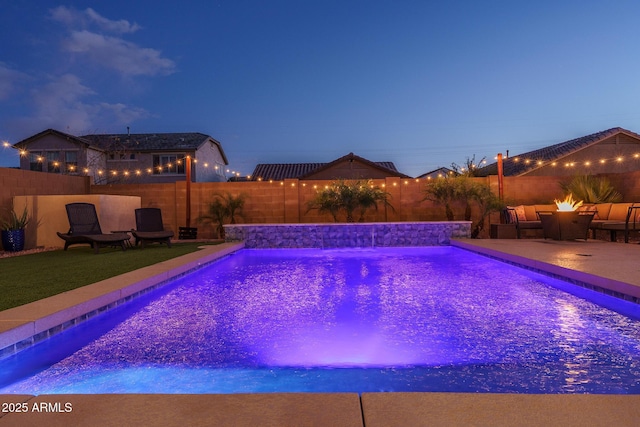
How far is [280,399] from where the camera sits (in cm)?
189

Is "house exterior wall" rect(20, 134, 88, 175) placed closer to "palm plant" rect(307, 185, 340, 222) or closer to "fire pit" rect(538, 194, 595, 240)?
"palm plant" rect(307, 185, 340, 222)

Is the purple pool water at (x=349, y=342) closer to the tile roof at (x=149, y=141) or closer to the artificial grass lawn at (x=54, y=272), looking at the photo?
the artificial grass lawn at (x=54, y=272)

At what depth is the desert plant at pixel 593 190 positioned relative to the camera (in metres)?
10.8

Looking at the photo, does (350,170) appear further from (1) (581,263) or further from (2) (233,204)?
(1) (581,263)

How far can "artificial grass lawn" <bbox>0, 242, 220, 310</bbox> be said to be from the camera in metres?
4.16

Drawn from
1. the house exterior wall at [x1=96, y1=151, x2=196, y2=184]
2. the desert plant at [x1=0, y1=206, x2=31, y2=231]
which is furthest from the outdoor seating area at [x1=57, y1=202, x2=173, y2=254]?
the house exterior wall at [x1=96, y1=151, x2=196, y2=184]

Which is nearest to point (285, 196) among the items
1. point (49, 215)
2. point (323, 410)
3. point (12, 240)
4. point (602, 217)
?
point (49, 215)

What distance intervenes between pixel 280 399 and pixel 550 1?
51.3 ft

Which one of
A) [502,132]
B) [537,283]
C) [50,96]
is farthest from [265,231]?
[502,132]

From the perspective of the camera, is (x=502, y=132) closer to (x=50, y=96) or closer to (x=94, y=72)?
(x=94, y=72)

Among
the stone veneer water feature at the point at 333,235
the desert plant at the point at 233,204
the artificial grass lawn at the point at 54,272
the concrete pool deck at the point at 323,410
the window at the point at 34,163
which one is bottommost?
the concrete pool deck at the point at 323,410

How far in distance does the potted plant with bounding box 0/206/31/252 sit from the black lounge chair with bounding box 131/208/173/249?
7.97 feet

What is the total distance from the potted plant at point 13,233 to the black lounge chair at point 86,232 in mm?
1084

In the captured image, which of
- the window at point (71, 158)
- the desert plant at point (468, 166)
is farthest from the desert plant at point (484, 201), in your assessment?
the window at point (71, 158)
